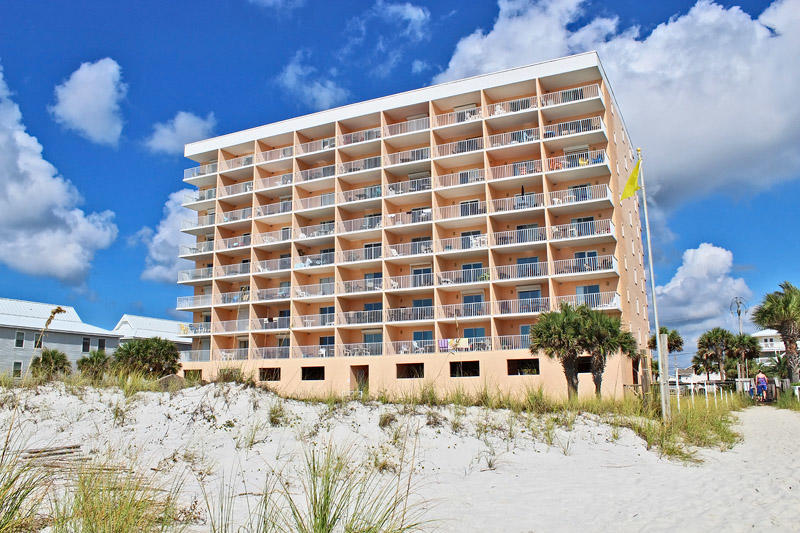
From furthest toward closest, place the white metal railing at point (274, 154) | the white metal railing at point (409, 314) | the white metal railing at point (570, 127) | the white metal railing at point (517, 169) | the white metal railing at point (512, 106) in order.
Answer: the white metal railing at point (274, 154) → the white metal railing at point (409, 314) → the white metal railing at point (512, 106) → the white metal railing at point (517, 169) → the white metal railing at point (570, 127)

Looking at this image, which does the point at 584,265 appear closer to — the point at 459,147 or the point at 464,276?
the point at 464,276

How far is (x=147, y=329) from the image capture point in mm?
70375

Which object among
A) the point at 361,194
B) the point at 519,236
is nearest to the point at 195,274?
the point at 361,194

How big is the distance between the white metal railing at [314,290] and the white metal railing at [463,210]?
9.76 meters

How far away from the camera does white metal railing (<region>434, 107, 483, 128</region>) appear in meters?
41.8

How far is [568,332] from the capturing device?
26.3 m

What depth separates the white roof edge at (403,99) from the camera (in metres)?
38.7

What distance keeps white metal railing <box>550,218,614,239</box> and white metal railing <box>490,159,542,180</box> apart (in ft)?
13.2

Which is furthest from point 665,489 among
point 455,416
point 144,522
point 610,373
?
point 610,373

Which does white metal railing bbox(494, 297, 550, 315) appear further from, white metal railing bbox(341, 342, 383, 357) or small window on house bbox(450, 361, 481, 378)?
white metal railing bbox(341, 342, 383, 357)

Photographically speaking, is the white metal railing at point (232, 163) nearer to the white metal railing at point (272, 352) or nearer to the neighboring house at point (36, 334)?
the white metal railing at point (272, 352)

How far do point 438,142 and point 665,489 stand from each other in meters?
35.6

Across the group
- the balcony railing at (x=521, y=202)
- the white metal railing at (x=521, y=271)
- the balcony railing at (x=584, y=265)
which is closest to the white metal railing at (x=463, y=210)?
the balcony railing at (x=521, y=202)

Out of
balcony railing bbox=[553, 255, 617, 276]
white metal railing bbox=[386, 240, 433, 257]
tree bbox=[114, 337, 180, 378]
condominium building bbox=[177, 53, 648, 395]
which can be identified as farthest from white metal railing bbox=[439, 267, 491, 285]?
tree bbox=[114, 337, 180, 378]
